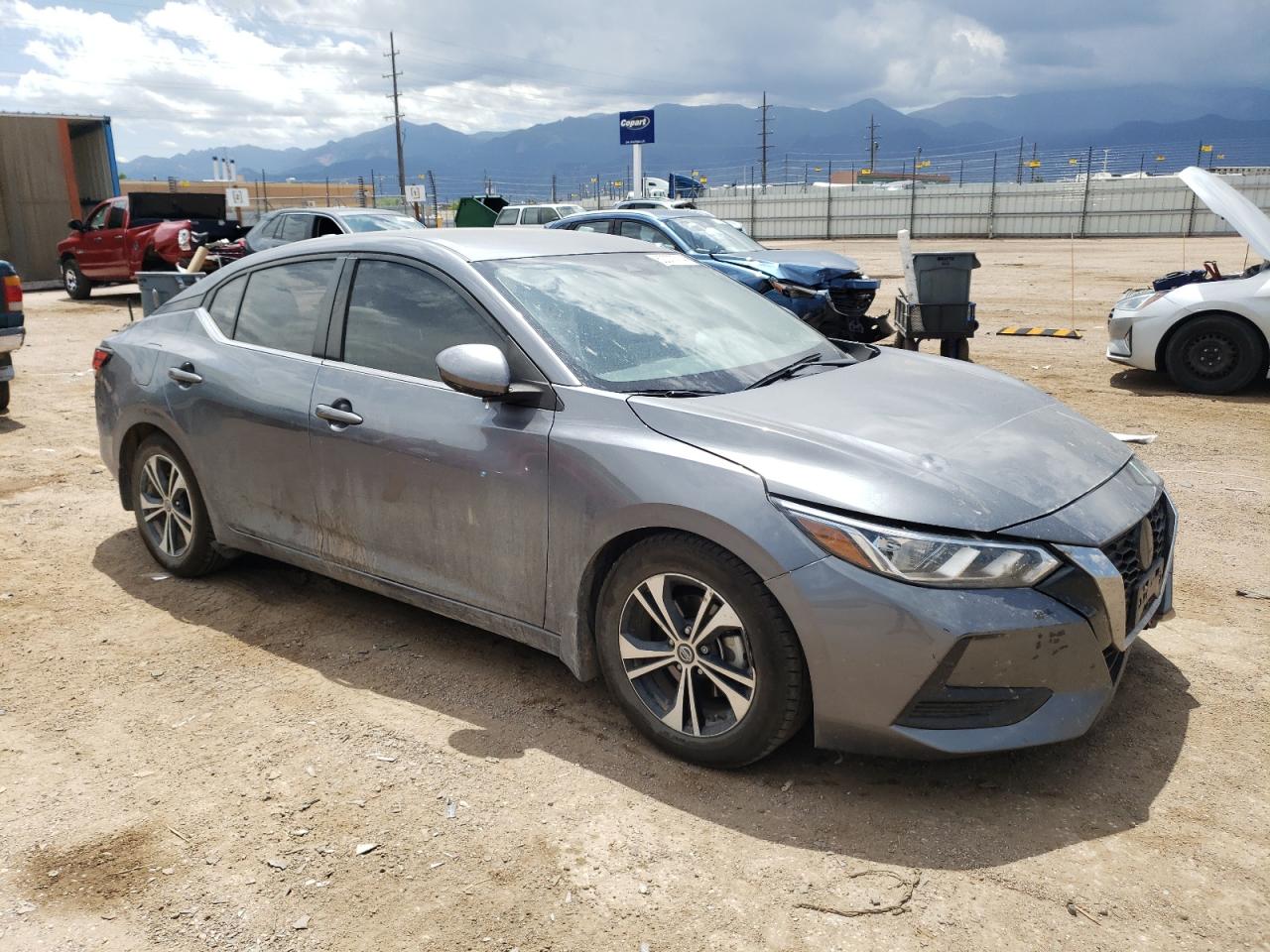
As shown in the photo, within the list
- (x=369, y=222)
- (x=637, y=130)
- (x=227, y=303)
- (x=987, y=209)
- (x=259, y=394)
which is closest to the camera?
(x=259, y=394)

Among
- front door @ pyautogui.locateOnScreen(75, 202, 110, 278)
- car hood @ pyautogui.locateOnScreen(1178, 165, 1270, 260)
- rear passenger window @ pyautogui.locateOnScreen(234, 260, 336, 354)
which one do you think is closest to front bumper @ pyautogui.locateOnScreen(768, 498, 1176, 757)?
rear passenger window @ pyautogui.locateOnScreen(234, 260, 336, 354)

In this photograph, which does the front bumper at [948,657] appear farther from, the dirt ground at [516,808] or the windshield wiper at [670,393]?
the windshield wiper at [670,393]

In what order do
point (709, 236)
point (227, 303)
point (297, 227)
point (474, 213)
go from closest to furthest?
point (227, 303), point (709, 236), point (297, 227), point (474, 213)

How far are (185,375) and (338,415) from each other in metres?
1.12

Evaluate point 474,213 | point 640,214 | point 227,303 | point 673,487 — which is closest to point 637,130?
point 474,213

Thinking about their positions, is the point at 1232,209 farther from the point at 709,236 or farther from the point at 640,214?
the point at 640,214

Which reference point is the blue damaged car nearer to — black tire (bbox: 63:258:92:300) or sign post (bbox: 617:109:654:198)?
black tire (bbox: 63:258:92:300)

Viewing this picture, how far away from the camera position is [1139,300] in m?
9.90

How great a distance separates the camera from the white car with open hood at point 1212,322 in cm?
886

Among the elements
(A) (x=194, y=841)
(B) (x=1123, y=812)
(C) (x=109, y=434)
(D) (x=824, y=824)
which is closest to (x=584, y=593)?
(D) (x=824, y=824)

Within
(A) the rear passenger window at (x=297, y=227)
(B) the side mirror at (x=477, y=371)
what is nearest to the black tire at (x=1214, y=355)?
(B) the side mirror at (x=477, y=371)

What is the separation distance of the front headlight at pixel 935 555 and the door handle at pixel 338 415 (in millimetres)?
1917

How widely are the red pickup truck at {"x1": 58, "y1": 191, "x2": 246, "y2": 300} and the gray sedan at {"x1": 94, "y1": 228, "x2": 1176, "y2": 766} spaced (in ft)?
49.8

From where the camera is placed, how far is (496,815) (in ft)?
9.69
